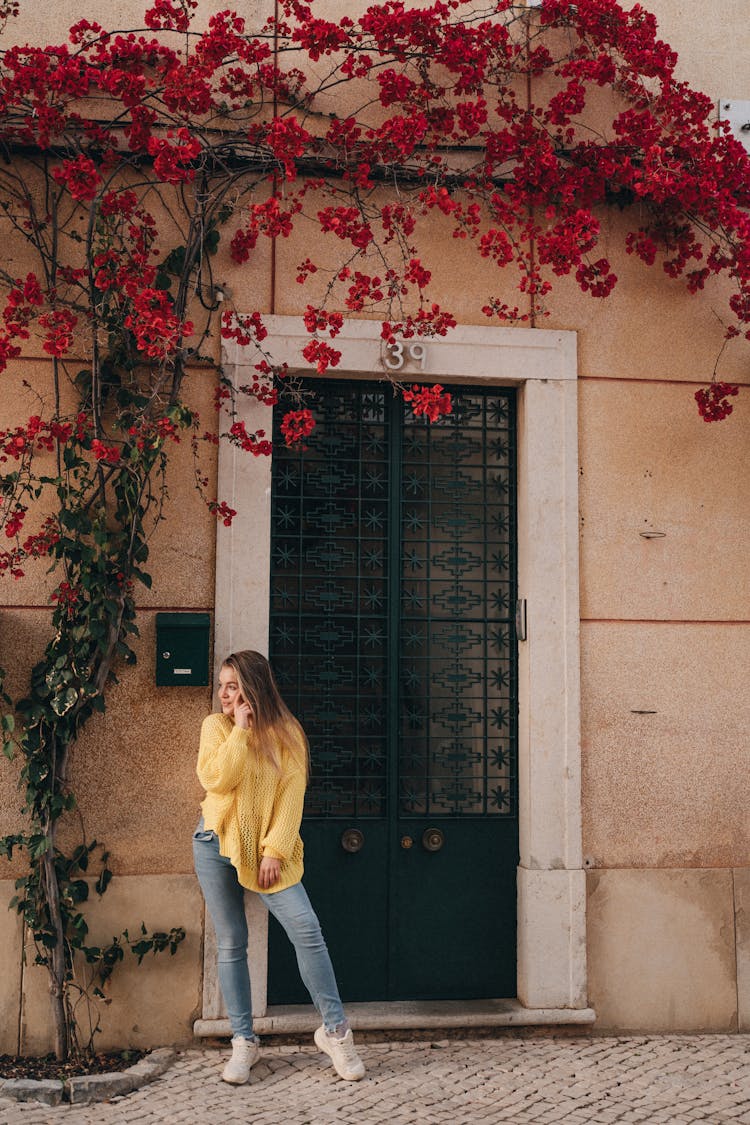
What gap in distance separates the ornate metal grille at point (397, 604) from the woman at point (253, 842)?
2.36ft

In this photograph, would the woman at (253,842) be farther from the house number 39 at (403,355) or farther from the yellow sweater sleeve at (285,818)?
the house number 39 at (403,355)

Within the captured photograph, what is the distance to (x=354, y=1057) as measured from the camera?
4539mm

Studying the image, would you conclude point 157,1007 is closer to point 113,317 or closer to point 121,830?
point 121,830

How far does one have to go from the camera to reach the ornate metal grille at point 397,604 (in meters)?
5.36

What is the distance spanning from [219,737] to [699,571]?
2507mm

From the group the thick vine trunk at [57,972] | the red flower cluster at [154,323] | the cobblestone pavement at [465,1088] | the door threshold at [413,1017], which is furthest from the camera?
the door threshold at [413,1017]

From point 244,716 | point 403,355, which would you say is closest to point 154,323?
point 403,355

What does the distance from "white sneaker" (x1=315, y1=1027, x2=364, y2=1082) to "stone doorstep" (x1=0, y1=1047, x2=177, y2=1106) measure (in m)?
0.77

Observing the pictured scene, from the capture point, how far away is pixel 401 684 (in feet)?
17.8

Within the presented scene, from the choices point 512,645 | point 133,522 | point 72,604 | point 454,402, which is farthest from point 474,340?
point 72,604

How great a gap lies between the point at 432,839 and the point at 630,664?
1.27 m

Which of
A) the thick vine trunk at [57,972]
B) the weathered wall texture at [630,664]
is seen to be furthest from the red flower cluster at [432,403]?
the thick vine trunk at [57,972]

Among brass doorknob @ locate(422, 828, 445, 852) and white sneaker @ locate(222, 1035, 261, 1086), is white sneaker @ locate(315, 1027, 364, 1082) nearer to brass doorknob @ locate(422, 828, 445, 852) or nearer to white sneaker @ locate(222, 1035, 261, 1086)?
white sneaker @ locate(222, 1035, 261, 1086)

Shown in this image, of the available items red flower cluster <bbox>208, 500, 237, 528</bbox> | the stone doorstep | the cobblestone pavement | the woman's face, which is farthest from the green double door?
the stone doorstep
